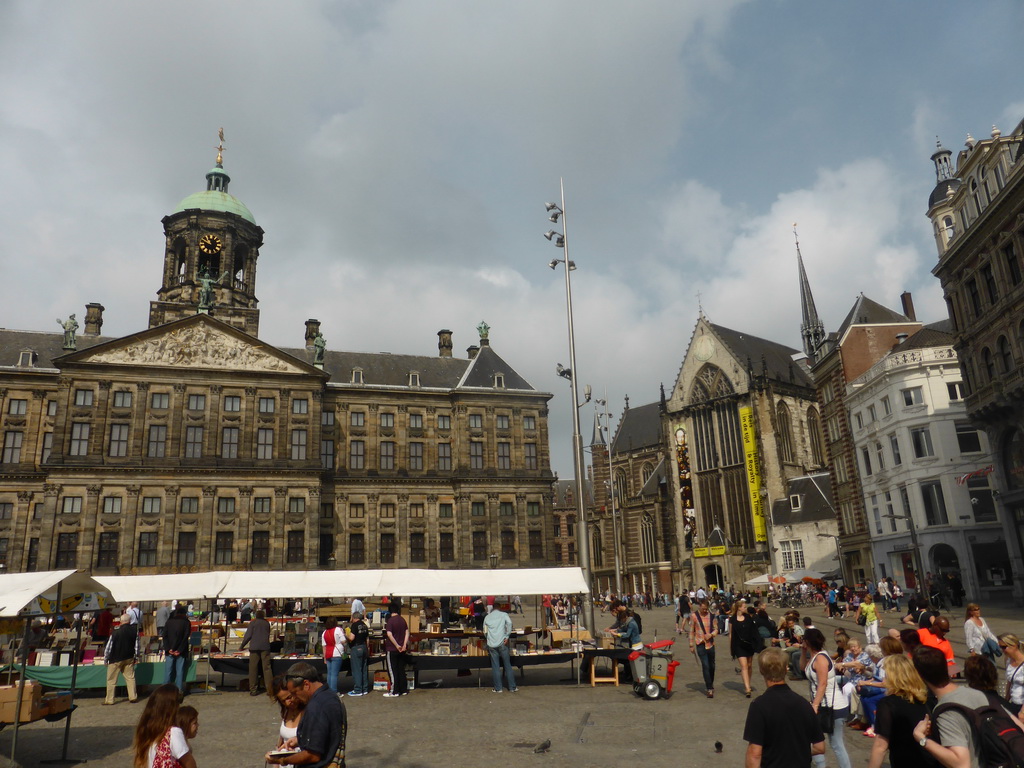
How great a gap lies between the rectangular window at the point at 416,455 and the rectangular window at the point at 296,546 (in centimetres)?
985

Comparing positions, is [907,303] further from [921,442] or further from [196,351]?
[196,351]

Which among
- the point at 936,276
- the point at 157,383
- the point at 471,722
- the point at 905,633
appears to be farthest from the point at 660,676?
the point at 157,383

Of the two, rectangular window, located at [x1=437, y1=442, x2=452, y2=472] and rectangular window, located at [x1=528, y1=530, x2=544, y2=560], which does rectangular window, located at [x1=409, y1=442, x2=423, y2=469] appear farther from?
rectangular window, located at [x1=528, y1=530, x2=544, y2=560]

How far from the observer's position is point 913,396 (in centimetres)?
3897

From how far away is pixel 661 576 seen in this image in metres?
74.9

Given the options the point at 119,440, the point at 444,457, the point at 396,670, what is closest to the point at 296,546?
the point at 444,457

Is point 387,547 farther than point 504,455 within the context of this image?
No

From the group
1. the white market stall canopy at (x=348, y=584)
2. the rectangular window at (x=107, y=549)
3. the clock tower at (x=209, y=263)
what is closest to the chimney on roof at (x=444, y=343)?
the clock tower at (x=209, y=263)

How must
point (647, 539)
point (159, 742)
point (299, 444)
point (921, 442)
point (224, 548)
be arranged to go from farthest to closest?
point (647, 539) < point (299, 444) < point (224, 548) < point (921, 442) < point (159, 742)

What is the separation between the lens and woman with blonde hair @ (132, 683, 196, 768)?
567cm

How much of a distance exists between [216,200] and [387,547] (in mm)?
30662

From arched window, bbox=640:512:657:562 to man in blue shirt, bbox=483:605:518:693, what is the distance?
207ft

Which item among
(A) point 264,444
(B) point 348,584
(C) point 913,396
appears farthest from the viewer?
(A) point 264,444

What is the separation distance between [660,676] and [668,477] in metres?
63.2
